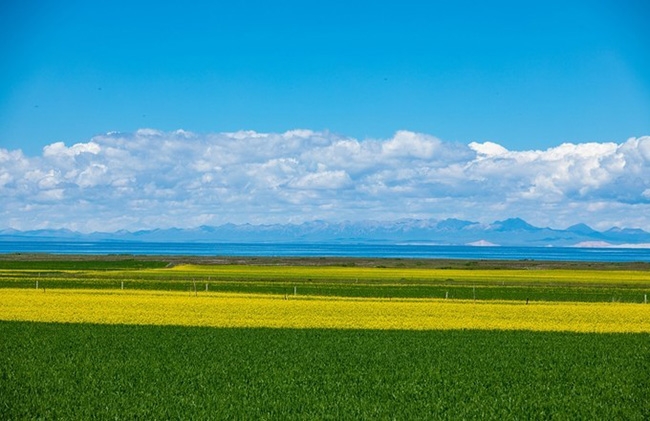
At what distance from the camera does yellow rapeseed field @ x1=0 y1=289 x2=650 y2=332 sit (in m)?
34.6

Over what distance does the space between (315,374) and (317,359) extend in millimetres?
2580

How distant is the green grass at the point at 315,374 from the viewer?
16703 mm

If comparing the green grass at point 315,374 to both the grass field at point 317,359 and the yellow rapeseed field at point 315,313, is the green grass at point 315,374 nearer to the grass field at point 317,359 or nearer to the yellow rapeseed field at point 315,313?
the grass field at point 317,359

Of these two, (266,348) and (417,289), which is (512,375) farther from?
(417,289)

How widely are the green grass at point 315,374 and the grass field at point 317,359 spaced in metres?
0.07

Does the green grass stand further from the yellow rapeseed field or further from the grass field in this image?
the yellow rapeseed field

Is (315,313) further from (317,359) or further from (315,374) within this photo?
(315,374)

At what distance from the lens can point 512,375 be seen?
70.0 ft

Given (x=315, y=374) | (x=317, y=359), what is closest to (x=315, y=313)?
(x=317, y=359)

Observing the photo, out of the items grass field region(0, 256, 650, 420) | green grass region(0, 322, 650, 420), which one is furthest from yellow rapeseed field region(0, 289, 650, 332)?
green grass region(0, 322, 650, 420)

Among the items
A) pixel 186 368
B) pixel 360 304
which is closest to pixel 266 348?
pixel 186 368

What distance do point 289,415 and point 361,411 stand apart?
66.1 inches

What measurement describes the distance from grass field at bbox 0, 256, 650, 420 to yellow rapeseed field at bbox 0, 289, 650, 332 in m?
0.13

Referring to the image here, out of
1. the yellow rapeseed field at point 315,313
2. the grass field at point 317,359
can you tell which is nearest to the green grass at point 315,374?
the grass field at point 317,359
